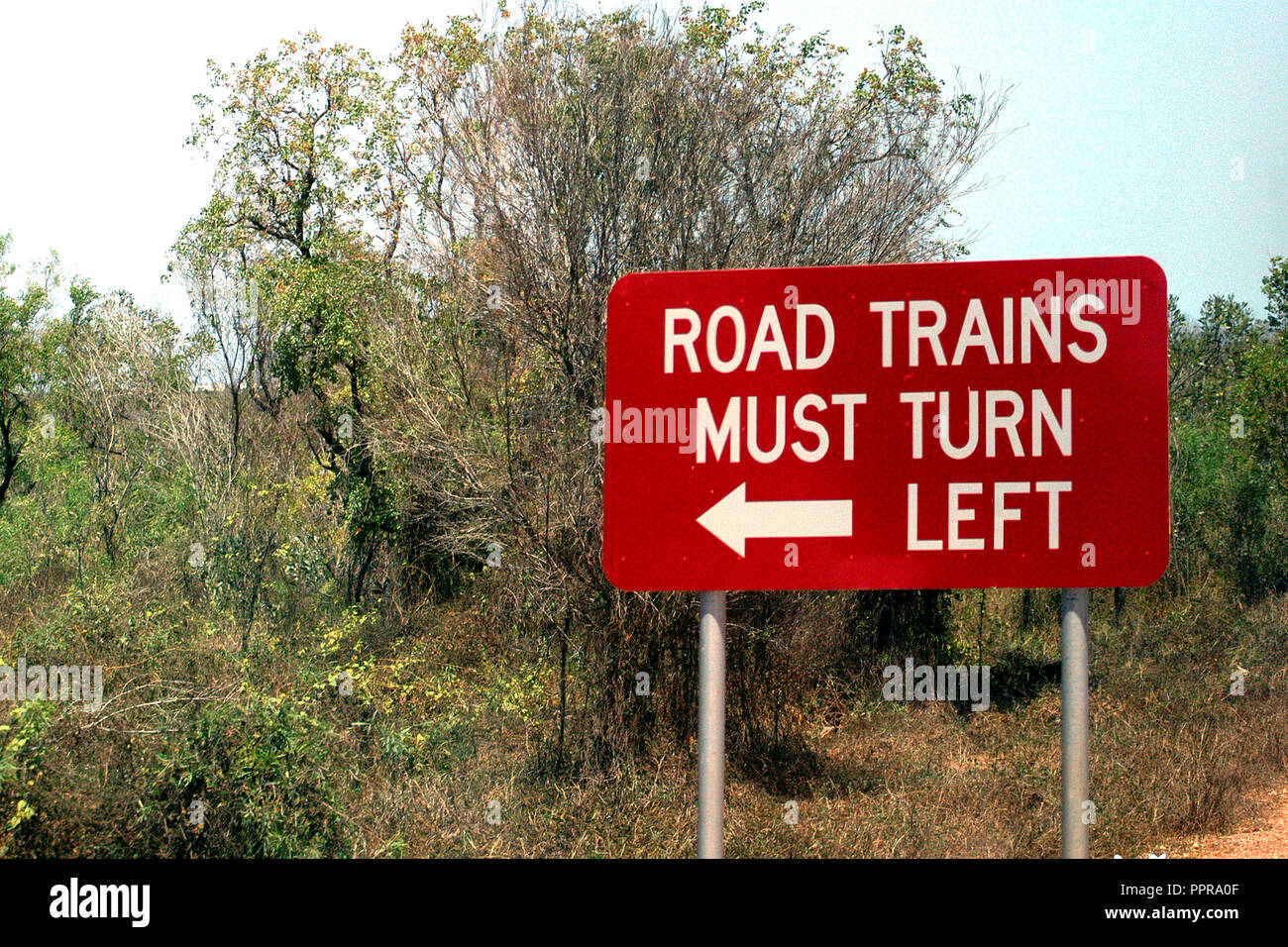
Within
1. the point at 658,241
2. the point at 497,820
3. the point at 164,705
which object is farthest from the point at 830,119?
the point at 164,705

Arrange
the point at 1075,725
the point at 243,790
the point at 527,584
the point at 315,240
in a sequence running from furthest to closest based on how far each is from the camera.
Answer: the point at 315,240 < the point at 527,584 < the point at 243,790 < the point at 1075,725

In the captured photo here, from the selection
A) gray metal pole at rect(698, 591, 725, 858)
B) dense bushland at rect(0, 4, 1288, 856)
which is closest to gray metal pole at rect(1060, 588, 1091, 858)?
gray metal pole at rect(698, 591, 725, 858)

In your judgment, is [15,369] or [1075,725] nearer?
[1075,725]

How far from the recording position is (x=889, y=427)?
2604 millimetres

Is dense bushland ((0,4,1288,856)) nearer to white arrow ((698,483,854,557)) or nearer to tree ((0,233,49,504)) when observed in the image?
tree ((0,233,49,504))

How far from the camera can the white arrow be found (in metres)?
2.59

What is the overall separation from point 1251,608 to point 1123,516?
11287mm

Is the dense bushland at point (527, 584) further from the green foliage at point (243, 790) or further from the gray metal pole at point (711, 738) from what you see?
the gray metal pole at point (711, 738)

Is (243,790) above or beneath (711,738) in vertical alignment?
beneath

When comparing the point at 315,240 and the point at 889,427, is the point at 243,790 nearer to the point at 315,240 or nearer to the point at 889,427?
the point at 889,427

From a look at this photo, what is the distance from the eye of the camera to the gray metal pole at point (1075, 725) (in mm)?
2498

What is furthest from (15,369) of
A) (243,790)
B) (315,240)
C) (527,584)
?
(243,790)

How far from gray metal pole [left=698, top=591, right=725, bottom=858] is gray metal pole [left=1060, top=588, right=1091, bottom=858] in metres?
0.84

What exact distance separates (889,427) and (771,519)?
383mm
